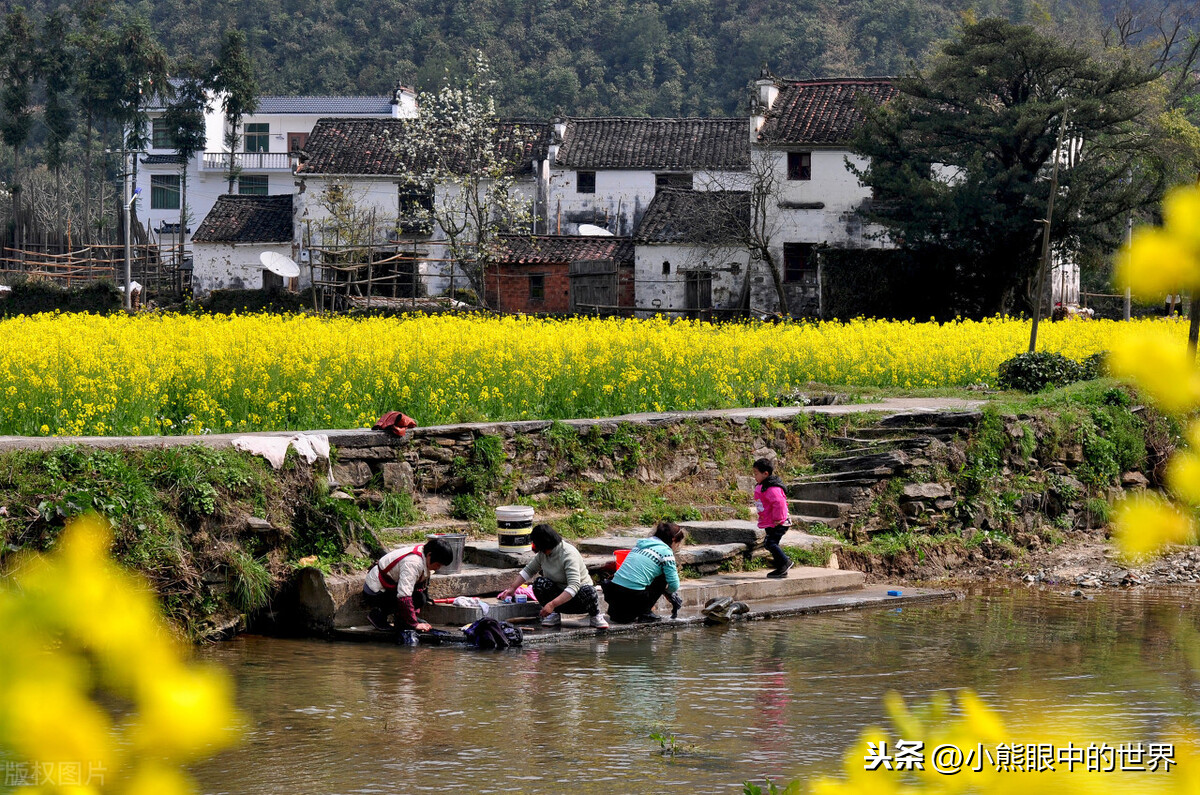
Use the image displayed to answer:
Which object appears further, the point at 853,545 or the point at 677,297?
the point at 677,297

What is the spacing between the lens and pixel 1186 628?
11164 mm

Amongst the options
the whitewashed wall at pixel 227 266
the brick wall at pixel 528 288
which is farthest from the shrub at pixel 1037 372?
the whitewashed wall at pixel 227 266

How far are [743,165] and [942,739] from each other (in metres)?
43.2

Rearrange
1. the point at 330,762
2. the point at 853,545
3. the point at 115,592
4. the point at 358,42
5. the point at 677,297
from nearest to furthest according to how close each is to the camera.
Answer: the point at 115,592 < the point at 330,762 < the point at 853,545 < the point at 677,297 < the point at 358,42

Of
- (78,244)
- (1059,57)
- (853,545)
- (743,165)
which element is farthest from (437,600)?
(78,244)

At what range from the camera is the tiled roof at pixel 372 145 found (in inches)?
1741

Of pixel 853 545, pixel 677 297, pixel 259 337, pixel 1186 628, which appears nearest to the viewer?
pixel 1186 628

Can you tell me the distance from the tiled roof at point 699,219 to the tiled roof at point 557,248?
1413mm

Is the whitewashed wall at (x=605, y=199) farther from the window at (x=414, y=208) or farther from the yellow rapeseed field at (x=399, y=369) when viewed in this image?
the yellow rapeseed field at (x=399, y=369)

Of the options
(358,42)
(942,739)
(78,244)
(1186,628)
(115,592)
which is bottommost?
(1186,628)

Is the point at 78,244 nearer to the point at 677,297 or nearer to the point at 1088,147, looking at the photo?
the point at 677,297

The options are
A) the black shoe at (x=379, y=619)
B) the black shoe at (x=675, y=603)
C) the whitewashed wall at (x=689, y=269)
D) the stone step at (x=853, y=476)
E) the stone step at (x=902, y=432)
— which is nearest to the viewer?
the black shoe at (x=379, y=619)

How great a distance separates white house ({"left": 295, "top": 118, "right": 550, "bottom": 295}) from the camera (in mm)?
43000

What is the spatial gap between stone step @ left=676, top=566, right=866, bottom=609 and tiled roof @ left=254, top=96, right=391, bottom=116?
55177mm
